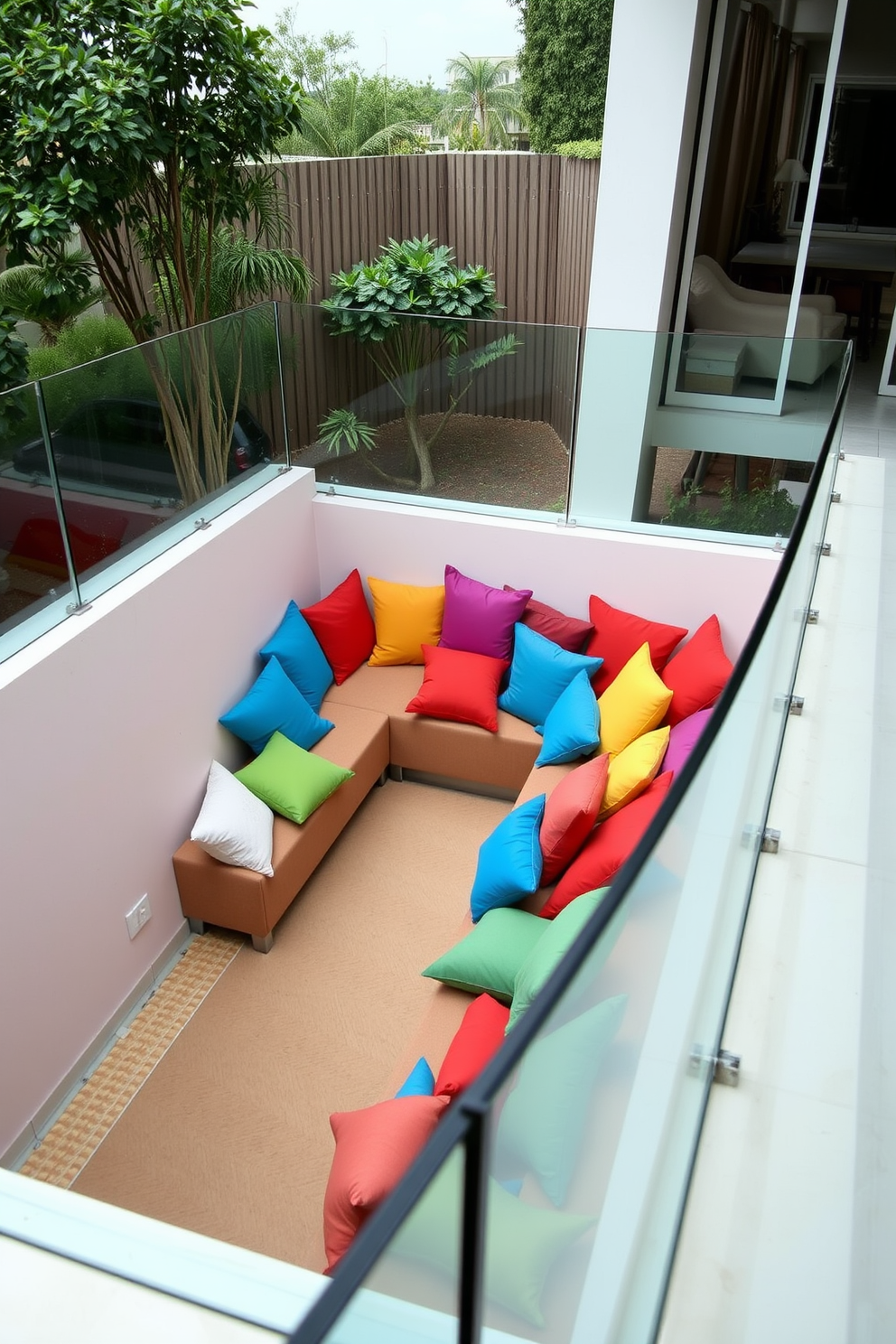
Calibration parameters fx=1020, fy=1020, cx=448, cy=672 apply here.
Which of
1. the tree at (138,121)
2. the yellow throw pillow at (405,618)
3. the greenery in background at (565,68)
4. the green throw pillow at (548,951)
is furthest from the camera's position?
the greenery in background at (565,68)

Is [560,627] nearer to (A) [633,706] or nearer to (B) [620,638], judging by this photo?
(B) [620,638]

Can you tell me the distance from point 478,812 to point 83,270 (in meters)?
3.44

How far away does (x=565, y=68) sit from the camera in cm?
1345

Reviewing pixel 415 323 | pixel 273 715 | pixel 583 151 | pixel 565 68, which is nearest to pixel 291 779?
pixel 273 715

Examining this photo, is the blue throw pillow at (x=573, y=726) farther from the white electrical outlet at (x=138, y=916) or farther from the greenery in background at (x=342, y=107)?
the greenery in background at (x=342, y=107)

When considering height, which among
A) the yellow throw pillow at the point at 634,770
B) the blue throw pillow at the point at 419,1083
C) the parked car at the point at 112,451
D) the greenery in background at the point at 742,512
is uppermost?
the parked car at the point at 112,451

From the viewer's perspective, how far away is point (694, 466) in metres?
5.50

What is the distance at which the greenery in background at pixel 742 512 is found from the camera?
201 inches

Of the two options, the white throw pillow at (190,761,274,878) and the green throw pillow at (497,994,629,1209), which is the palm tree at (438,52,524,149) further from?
the green throw pillow at (497,994,629,1209)

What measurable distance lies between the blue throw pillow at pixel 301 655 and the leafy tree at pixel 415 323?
1.12 meters

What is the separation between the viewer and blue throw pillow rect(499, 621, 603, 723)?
5.03 meters

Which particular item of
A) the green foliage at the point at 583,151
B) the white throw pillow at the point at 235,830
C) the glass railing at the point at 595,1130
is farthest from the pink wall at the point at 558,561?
the green foliage at the point at 583,151

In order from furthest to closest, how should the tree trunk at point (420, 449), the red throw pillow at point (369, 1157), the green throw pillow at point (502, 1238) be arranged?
1. the tree trunk at point (420, 449)
2. the red throw pillow at point (369, 1157)
3. the green throw pillow at point (502, 1238)

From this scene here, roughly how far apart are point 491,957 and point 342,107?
14.5m
